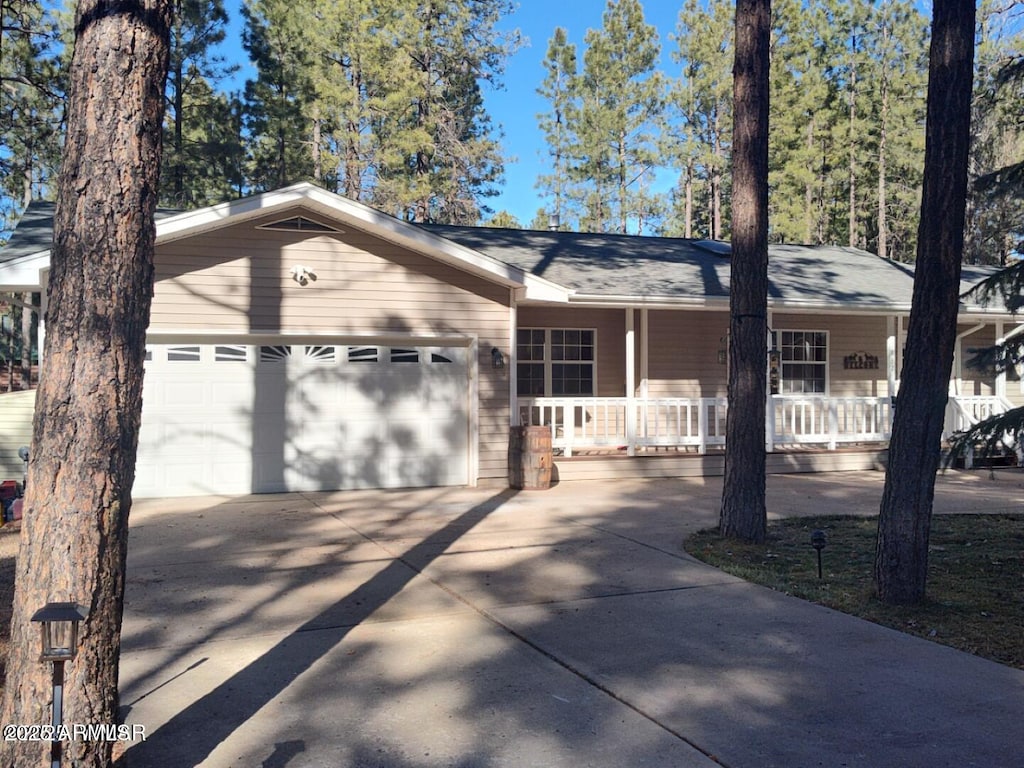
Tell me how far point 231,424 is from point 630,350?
6195mm

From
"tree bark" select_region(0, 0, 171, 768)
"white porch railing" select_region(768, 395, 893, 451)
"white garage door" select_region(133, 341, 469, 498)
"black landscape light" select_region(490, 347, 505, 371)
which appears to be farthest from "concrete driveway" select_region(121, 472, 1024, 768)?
"white porch railing" select_region(768, 395, 893, 451)

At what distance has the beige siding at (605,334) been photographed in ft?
48.7

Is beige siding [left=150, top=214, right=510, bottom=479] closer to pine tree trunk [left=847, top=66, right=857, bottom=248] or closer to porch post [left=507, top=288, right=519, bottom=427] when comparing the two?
porch post [left=507, top=288, right=519, bottom=427]

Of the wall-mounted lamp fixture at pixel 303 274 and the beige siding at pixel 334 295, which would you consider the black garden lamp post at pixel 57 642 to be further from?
the wall-mounted lamp fixture at pixel 303 274

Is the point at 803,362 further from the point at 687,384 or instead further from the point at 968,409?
the point at 968,409

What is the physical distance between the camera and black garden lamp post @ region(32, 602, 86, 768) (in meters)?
2.99

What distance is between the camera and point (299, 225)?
11.3 metres

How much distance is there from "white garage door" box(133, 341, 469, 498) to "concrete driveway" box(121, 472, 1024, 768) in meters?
2.65

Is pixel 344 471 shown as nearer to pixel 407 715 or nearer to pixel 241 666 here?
pixel 241 666

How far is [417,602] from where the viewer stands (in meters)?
6.29

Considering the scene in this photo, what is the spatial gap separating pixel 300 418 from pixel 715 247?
990 cm

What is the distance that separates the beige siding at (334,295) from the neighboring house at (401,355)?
22 mm

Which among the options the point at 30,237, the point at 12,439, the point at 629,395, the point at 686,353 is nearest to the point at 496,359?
the point at 629,395

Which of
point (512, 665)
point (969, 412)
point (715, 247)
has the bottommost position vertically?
point (512, 665)
